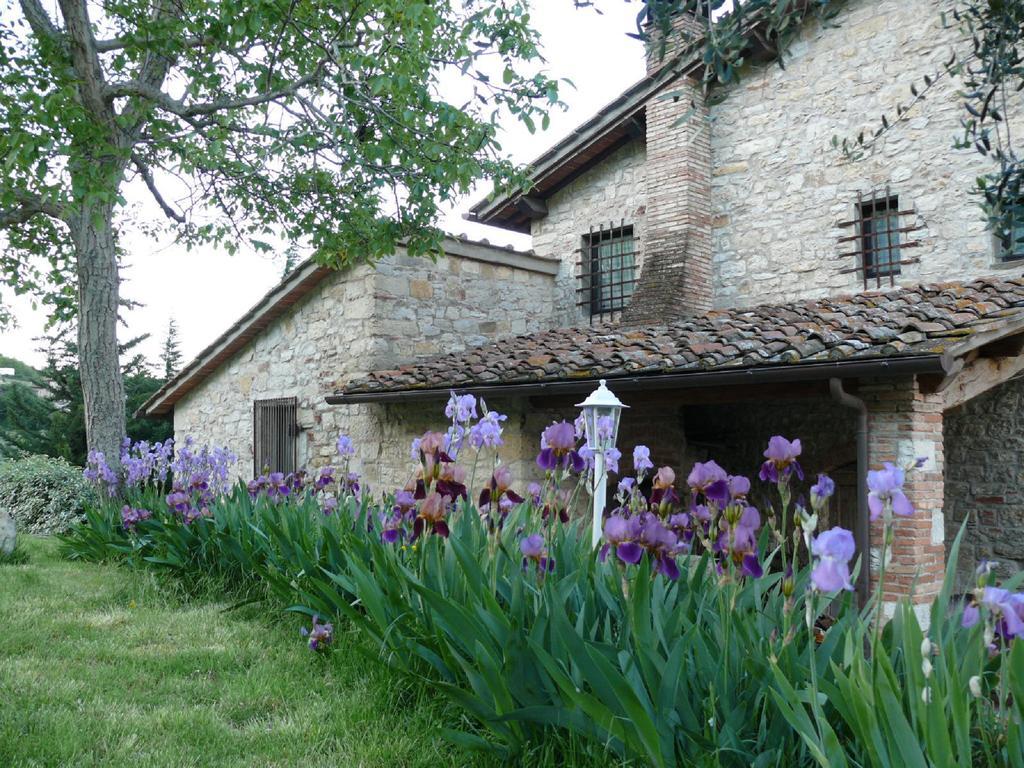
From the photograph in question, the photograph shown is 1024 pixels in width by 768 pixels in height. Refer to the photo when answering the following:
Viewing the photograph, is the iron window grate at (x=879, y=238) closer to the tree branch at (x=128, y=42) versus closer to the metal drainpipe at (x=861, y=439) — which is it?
the metal drainpipe at (x=861, y=439)

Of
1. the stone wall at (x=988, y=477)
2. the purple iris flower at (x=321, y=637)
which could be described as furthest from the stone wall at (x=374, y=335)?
the stone wall at (x=988, y=477)

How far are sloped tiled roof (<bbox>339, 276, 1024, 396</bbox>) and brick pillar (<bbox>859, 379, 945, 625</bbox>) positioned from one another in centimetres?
45

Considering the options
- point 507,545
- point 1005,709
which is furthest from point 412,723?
point 1005,709

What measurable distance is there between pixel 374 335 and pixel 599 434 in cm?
660

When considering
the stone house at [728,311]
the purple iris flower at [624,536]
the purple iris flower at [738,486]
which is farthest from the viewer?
the stone house at [728,311]

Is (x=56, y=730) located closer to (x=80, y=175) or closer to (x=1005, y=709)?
(x=1005, y=709)

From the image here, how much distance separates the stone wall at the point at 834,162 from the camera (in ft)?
30.3

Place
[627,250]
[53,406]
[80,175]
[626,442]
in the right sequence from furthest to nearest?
[53,406] → [627,250] → [626,442] → [80,175]

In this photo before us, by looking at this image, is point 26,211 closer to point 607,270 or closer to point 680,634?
point 607,270

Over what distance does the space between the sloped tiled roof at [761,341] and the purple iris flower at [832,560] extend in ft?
15.4

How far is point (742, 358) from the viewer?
6918mm

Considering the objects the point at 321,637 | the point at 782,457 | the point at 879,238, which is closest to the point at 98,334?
the point at 321,637

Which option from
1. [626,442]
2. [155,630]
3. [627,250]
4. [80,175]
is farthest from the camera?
[627,250]

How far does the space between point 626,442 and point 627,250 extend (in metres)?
3.90
